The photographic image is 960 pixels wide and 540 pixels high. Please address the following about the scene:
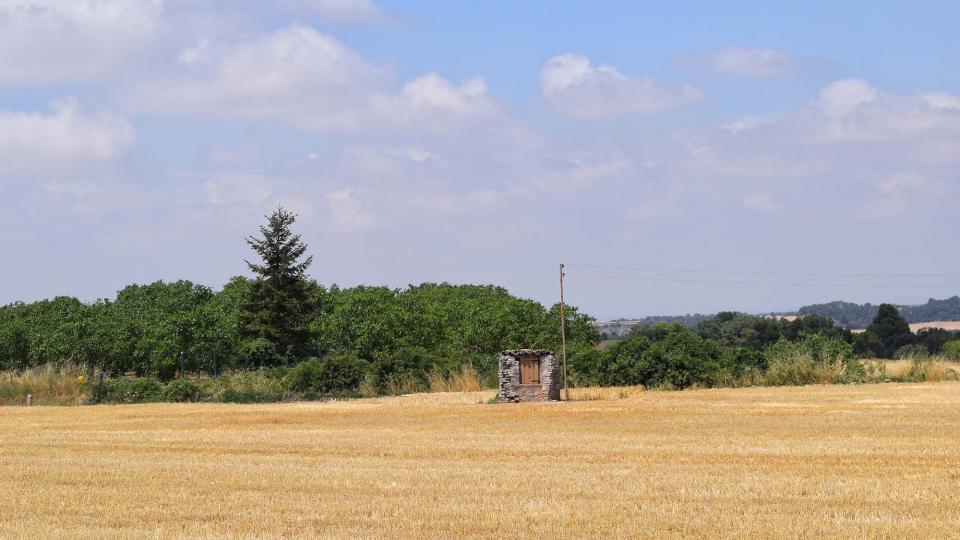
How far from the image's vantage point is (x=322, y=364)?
49.0 m

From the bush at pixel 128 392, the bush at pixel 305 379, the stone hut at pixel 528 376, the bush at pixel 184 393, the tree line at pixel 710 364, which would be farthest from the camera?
the bush at pixel 305 379

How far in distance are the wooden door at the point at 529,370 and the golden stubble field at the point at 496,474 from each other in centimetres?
643

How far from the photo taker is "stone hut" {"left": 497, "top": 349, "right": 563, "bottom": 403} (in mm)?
42781

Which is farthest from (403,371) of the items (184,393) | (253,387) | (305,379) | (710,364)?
(710,364)

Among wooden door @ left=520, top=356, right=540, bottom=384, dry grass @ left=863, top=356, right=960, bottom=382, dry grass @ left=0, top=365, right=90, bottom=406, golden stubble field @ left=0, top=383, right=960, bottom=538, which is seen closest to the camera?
golden stubble field @ left=0, top=383, right=960, bottom=538

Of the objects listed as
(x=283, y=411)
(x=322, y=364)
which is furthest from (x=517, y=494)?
(x=322, y=364)

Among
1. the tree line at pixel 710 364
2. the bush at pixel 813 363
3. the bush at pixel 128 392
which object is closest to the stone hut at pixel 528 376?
the tree line at pixel 710 364

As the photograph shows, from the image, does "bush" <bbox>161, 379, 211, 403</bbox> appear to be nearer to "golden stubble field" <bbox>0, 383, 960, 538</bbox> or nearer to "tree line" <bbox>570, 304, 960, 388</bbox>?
"golden stubble field" <bbox>0, 383, 960, 538</bbox>

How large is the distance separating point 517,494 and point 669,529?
3.39 meters

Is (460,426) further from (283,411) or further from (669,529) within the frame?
(669,529)

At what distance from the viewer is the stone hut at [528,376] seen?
42781 mm

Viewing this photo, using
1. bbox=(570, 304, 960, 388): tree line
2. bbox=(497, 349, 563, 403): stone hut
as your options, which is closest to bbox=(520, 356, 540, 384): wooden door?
bbox=(497, 349, 563, 403): stone hut

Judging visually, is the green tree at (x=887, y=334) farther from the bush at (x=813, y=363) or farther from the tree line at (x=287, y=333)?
the bush at (x=813, y=363)

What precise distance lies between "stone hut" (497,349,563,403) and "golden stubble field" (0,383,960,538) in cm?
608
